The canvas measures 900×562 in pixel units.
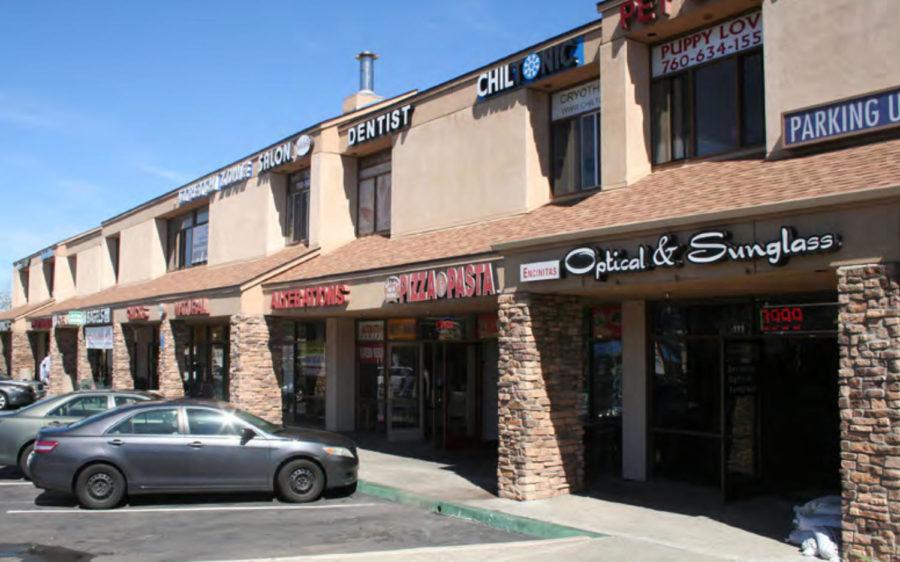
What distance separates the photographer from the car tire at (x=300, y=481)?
12914 millimetres

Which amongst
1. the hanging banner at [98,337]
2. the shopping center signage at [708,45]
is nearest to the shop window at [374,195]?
the shopping center signage at [708,45]

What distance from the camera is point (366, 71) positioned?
25656mm

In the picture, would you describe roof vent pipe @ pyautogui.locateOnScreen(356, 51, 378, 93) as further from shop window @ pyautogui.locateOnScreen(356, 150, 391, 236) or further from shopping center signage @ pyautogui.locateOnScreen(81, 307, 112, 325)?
shopping center signage @ pyautogui.locateOnScreen(81, 307, 112, 325)

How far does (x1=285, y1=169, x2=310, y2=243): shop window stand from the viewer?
77.0 ft

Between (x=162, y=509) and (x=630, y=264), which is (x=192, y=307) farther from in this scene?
(x=630, y=264)

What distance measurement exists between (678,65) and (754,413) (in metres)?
5.60

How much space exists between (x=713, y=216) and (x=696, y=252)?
471 mm

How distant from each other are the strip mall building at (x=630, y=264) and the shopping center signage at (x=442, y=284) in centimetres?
5

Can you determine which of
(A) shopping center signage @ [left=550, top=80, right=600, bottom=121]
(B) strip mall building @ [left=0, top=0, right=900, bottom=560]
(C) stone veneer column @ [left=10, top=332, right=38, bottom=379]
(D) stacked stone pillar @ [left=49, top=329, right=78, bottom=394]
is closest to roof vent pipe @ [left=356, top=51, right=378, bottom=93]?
(B) strip mall building @ [left=0, top=0, right=900, bottom=560]

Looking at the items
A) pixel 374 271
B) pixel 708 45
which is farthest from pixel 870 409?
pixel 374 271

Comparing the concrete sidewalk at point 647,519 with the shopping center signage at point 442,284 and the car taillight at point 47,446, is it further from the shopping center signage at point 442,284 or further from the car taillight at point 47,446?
the car taillight at point 47,446

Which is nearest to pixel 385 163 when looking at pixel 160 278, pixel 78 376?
pixel 160 278

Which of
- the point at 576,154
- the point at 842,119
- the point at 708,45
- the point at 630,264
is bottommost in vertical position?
the point at 630,264

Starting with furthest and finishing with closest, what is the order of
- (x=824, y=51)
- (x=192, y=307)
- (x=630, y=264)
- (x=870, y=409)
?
(x=192, y=307), (x=824, y=51), (x=630, y=264), (x=870, y=409)
